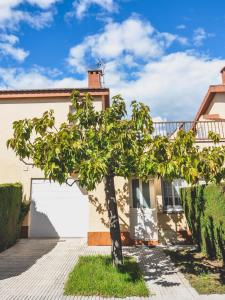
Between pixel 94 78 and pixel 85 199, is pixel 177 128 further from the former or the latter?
pixel 94 78

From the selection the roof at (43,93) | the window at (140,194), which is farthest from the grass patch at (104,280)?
the roof at (43,93)

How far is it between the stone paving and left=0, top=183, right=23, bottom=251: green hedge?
1.45 feet

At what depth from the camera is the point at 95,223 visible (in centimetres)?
1213

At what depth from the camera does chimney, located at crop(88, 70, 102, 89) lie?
17750 millimetres

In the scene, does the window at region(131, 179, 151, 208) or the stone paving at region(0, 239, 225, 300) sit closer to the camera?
the stone paving at region(0, 239, 225, 300)

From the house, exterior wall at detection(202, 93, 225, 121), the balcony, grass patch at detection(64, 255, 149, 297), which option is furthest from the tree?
exterior wall at detection(202, 93, 225, 121)

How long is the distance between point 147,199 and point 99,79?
29.3 feet

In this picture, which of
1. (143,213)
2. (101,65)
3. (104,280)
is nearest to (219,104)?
(101,65)

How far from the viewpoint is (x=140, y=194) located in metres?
12.9

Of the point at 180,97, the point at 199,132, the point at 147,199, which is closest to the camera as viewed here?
the point at 147,199

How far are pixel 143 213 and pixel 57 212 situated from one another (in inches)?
175

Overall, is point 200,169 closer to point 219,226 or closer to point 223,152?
point 223,152

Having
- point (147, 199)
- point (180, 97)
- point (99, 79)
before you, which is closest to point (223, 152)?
point (147, 199)

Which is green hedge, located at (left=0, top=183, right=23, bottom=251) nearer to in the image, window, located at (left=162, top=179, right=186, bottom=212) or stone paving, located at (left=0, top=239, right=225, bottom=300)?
stone paving, located at (left=0, top=239, right=225, bottom=300)
